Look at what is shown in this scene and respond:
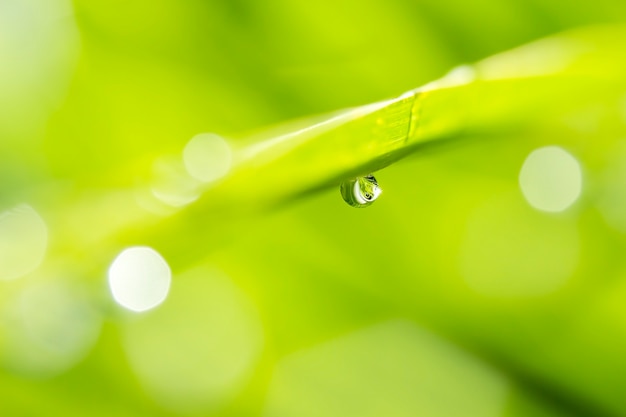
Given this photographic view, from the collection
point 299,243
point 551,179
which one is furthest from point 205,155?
point 551,179

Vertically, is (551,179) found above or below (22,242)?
above

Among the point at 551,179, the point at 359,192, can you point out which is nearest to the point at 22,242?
the point at 359,192

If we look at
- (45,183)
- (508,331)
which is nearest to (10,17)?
(45,183)

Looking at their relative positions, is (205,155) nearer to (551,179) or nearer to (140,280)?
(140,280)

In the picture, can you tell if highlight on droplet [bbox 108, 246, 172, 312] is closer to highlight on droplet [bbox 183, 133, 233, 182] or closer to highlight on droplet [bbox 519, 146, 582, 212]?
highlight on droplet [bbox 183, 133, 233, 182]
